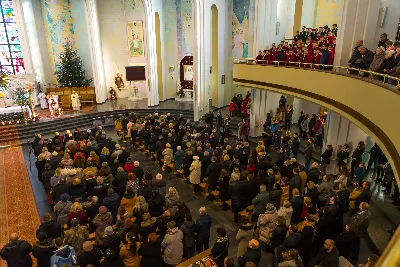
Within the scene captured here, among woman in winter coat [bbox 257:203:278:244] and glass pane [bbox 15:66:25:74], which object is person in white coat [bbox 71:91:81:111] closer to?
glass pane [bbox 15:66:25:74]

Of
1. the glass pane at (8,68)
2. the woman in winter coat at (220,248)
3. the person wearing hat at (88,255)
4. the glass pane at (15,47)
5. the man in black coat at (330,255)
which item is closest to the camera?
the man in black coat at (330,255)

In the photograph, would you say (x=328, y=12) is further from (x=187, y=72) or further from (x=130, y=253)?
(x=130, y=253)

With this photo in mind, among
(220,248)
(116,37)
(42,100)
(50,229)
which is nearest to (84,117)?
(42,100)

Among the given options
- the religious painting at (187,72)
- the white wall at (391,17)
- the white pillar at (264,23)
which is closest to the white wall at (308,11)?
the white pillar at (264,23)

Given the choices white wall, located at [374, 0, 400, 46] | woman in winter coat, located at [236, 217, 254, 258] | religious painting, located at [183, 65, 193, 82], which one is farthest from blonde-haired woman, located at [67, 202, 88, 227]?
religious painting, located at [183, 65, 193, 82]

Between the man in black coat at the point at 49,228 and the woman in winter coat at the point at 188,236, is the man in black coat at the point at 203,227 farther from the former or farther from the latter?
the man in black coat at the point at 49,228

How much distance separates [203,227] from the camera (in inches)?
248

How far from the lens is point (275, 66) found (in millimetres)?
12023

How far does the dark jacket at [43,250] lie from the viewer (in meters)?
5.69

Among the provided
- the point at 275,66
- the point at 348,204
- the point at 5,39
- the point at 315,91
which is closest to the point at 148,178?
the point at 348,204

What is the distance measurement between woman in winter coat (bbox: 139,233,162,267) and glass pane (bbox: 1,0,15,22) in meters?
19.3

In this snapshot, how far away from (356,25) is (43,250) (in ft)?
34.1

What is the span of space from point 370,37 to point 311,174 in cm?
499

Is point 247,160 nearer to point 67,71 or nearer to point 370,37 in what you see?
point 370,37
